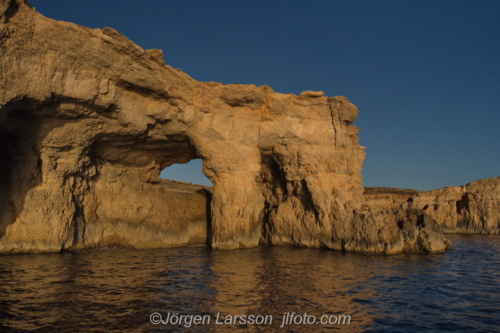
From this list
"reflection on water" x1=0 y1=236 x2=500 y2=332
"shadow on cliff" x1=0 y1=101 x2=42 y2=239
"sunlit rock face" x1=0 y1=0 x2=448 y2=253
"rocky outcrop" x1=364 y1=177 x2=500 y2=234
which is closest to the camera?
"reflection on water" x1=0 y1=236 x2=500 y2=332

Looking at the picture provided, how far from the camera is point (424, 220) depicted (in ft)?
68.9

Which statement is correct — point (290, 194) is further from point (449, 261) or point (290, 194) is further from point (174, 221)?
point (449, 261)

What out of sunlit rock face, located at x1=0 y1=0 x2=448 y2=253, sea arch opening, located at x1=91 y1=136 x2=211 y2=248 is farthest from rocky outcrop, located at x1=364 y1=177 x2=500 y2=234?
sea arch opening, located at x1=91 y1=136 x2=211 y2=248

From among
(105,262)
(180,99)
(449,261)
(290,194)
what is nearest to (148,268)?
(105,262)

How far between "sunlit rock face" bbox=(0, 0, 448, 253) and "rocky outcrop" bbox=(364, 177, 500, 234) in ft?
65.8

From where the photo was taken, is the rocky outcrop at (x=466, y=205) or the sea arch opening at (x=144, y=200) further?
the rocky outcrop at (x=466, y=205)

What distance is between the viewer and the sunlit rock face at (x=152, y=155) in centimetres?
1662

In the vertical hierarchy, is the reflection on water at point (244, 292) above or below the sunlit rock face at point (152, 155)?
below

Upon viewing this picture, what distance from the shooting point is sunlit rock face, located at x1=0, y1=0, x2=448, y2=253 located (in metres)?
16.6

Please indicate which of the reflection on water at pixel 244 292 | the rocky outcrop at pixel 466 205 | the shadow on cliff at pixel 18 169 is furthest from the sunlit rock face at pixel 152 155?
the rocky outcrop at pixel 466 205

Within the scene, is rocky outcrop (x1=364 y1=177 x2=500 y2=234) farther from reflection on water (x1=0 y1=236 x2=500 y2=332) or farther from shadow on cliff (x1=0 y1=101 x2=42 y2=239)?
shadow on cliff (x1=0 y1=101 x2=42 y2=239)

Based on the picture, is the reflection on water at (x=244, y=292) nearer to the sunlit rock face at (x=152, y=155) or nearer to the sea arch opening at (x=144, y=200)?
the sunlit rock face at (x=152, y=155)

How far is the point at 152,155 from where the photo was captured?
2448 cm

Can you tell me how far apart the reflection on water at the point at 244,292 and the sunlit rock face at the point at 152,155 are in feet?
9.54
